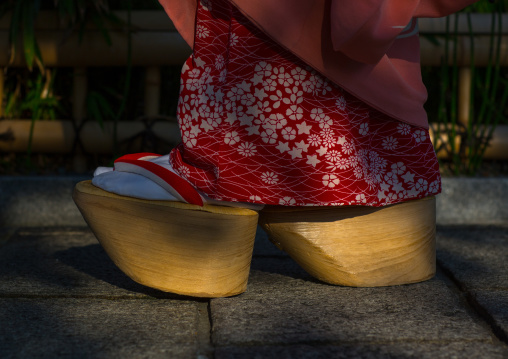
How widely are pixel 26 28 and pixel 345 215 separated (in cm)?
141

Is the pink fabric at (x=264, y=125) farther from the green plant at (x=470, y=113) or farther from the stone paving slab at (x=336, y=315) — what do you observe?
the green plant at (x=470, y=113)

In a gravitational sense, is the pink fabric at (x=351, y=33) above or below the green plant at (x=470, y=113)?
above

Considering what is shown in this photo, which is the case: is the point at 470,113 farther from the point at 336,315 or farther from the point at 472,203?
the point at 336,315

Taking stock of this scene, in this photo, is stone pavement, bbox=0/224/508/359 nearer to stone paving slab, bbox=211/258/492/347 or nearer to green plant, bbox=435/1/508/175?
stone paving slab, bbox=211/258/492/347

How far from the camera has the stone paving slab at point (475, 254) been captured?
5.25 ft

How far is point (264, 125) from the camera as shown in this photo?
140 cm

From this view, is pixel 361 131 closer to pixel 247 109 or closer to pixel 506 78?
pixel 247 109

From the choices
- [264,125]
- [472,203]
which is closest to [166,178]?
[264,125]

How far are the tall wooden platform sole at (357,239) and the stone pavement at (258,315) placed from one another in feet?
0.13

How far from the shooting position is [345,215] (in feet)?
4.88

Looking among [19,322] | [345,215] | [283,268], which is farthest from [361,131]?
[19,322]

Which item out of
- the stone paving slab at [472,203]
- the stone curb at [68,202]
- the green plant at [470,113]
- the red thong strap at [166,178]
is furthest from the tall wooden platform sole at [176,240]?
the green plant at [470,113]

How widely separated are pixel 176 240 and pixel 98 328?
9.5 inches

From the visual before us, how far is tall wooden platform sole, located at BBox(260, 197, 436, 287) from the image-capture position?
1.49 meters
